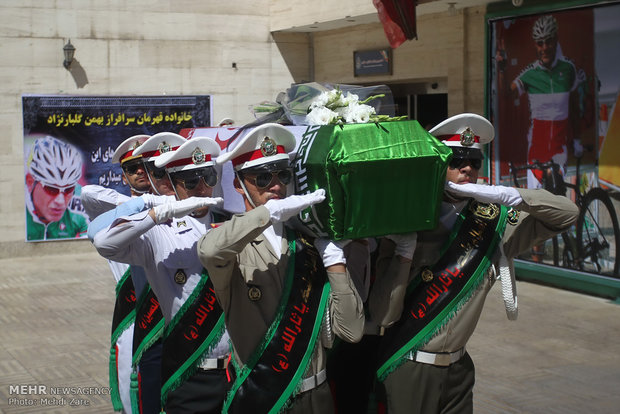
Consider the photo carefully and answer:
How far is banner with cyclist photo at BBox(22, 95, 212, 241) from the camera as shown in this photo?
568 inches

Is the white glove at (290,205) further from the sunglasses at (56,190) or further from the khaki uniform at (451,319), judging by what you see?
the sunglasses at (56,190)

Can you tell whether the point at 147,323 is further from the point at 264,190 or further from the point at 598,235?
the point at 598,235

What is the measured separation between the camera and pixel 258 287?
3.67 meters

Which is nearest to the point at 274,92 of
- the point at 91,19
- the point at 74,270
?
the point at 91,19

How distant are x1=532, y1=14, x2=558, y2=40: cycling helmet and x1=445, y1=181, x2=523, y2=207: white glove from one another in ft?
24.2

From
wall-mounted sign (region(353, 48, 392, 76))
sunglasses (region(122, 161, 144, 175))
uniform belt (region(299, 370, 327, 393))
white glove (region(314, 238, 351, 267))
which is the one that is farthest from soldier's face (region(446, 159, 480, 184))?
wall-mounted sign (region(353, 48, 392, 76))

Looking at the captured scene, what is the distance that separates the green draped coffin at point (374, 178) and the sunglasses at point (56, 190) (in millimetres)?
11733

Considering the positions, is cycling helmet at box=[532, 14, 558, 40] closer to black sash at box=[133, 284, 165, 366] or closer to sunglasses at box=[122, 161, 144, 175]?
sunglasses at box=[122, 161, 144, 175]

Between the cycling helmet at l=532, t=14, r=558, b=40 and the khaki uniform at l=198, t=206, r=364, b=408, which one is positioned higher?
the cycling helmet at l=532, t=14, r=558, b=40

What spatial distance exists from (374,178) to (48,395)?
4.48 m

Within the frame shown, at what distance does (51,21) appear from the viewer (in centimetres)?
1438

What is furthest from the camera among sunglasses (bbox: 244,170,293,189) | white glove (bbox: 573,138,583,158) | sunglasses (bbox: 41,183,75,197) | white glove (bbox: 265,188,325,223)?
sunglasses (bbox: 41,183,75,197)

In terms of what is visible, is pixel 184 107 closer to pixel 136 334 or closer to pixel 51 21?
pixel 51 21

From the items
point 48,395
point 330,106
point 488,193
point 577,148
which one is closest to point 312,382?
point 488,193
